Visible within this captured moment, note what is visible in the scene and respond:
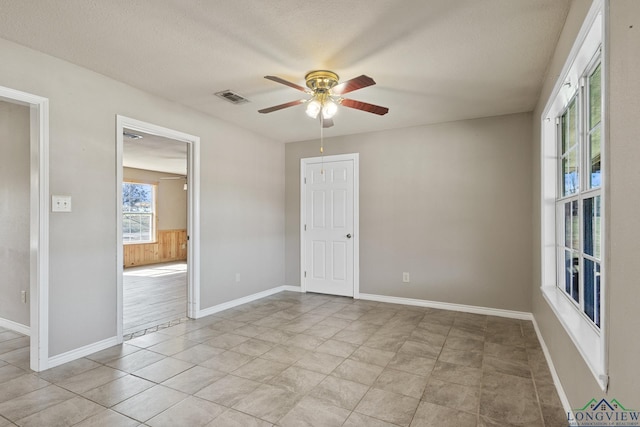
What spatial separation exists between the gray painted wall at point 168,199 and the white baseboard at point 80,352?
6.34m

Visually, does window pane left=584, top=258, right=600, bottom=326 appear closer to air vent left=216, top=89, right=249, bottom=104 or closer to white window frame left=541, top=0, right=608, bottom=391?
white window frame left=541, top=0, right=608, bottom=391

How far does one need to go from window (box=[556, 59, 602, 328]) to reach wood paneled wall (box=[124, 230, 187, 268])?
8.59 metres

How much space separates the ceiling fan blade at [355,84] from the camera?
91.8 inches

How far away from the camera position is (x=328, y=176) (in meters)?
5.27

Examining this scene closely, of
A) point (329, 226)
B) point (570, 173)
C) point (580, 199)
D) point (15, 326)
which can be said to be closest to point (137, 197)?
point (15, 326)

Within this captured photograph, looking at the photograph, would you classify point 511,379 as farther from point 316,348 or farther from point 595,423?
point 316,348

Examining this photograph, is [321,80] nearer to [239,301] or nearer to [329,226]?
[329,226]

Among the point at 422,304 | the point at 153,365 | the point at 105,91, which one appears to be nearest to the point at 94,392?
the point at 153,365

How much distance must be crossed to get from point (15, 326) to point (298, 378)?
3.17 m

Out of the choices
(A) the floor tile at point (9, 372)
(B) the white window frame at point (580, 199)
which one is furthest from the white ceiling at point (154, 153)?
(B) the white window frame at point (580, 199)

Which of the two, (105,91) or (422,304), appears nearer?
(105,91)

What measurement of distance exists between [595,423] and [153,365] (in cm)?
288

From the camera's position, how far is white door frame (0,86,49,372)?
265cm

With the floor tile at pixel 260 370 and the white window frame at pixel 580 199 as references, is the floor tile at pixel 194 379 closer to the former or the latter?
the floor tile at pixel 260 370
